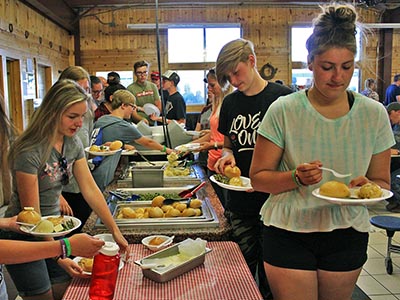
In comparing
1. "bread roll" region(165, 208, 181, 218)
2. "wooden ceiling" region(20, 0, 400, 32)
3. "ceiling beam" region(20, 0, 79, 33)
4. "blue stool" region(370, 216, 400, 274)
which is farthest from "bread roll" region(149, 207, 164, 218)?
"wooden ceiling" region(20, 0, 400, 32)

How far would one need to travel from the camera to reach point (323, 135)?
1.25m

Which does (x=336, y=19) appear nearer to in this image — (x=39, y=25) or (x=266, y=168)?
(x=266, y=168)

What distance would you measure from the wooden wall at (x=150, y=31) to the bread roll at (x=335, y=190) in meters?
8.15

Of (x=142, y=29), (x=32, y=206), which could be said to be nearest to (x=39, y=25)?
(x=142, y=29)

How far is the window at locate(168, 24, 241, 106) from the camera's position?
9117 mm

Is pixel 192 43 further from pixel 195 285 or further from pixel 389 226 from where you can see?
pixel 195 285

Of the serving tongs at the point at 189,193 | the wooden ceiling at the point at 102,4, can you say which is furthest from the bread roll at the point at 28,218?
the wooden ceiling at the point at 102,4

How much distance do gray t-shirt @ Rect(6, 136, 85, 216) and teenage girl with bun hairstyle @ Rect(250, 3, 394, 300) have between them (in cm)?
89

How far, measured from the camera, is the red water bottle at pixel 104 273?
3.92 feet

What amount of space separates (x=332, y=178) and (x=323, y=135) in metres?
0.13

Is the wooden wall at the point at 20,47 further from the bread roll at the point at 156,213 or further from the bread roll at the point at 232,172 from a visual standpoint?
the bread roll at the point at 232,172

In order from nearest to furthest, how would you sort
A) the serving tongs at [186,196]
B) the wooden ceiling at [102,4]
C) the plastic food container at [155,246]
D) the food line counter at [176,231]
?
the plastic food container at [155,246] → the food line counter at [176,231] → the serving tongs at [186,196] → the wooden ceiling at [102,4]

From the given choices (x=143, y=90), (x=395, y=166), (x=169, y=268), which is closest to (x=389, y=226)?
(x=395, y=166)

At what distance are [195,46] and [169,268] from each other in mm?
8216
